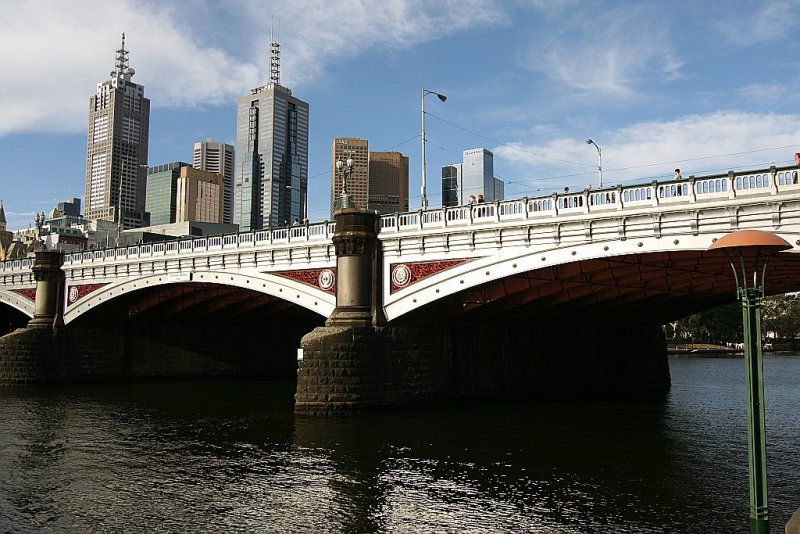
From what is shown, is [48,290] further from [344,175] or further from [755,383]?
[755,383]

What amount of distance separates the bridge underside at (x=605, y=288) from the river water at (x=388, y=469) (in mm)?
5139

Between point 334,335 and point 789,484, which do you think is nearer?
point 789,484

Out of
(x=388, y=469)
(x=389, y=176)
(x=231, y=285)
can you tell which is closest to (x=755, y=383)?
(x=388, y=469)

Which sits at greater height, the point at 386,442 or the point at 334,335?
the point at 334,335

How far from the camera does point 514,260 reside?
1201 inches

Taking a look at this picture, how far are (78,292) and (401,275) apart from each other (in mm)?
30326

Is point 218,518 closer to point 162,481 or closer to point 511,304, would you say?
point 162,481

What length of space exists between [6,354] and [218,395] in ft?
54.1

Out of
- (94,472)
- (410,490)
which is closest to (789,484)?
(410,490)

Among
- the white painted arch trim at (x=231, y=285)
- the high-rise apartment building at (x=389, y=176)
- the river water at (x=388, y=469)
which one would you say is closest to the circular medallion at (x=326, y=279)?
the white painted arch trim at (x=231, y=285)

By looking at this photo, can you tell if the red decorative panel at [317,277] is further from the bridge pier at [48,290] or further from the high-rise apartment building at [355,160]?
the high-rise apartment building at [355,160]

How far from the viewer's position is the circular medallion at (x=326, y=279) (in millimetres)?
36375

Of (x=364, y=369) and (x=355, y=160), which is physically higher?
(x=355, y=160)

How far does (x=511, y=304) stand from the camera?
36594mm
